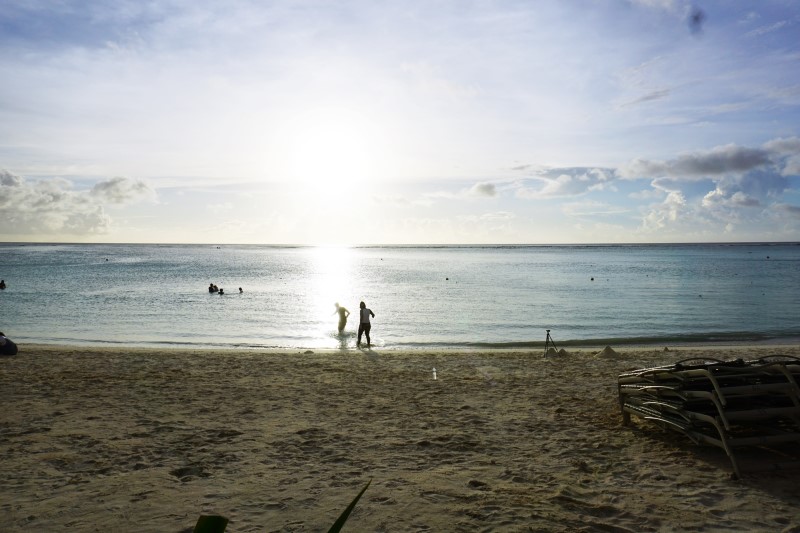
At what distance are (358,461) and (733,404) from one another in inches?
190

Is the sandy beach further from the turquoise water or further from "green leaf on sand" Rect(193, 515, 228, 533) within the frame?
the turquoise water

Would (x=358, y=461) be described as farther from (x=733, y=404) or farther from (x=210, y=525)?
(x=210, y=525)

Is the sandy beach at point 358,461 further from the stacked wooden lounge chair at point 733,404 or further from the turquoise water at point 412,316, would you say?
the turquoise water at point 412,316

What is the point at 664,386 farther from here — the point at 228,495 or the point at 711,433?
the point at 228,495

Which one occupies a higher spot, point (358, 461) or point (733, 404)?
point (733, 404)

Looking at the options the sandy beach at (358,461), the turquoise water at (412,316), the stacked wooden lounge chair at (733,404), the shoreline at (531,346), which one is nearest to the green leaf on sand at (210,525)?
the sandy beach at (358,461)

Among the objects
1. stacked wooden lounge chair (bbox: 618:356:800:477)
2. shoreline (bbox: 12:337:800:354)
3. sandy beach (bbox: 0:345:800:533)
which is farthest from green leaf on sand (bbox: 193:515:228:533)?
shoreline (bbox: 12:337:800:354)

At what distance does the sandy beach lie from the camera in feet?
18.7

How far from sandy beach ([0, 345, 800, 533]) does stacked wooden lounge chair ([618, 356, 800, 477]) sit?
0.42m

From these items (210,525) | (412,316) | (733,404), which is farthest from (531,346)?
(210,525)

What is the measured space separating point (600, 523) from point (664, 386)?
8.64 ft

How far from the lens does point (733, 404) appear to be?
687 cm

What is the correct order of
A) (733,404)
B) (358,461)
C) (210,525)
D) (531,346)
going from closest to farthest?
(210,525)
(733,404)
(358,461)
(531,346)

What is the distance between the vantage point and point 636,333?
1020 inches
